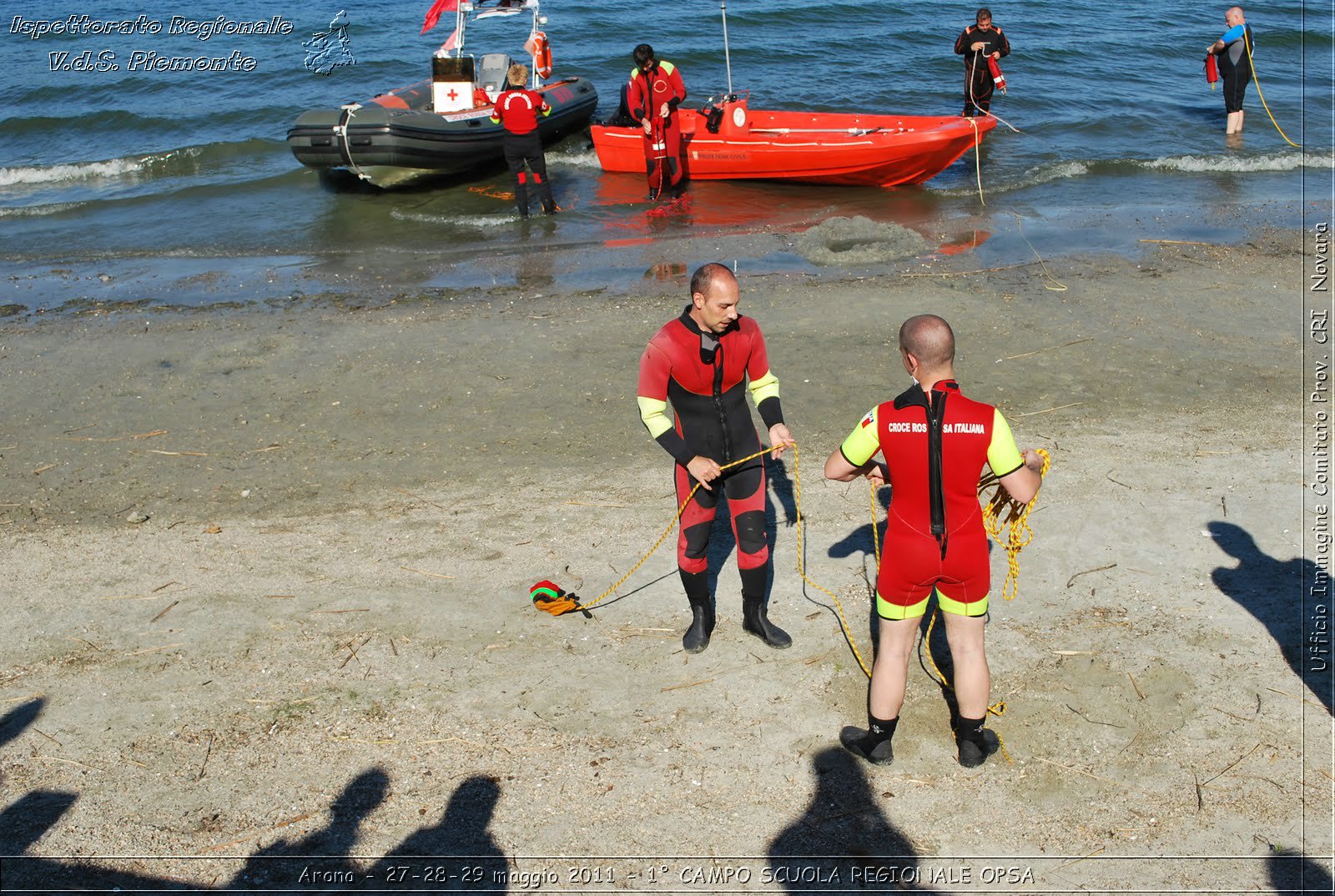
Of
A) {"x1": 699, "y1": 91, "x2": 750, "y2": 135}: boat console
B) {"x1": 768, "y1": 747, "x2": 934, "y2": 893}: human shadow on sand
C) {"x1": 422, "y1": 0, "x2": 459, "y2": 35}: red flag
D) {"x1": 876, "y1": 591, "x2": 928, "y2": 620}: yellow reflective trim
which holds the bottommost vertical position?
{"x1": 768, "y1": 747, "x2": 934, "y2": 893}: human shadow on sand

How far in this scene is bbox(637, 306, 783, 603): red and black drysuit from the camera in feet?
15.7

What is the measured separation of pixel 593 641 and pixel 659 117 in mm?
10992

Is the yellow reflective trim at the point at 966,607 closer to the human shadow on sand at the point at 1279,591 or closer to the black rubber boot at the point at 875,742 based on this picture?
the black rubber boot at the point at 875,742

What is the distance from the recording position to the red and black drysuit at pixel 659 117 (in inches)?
571

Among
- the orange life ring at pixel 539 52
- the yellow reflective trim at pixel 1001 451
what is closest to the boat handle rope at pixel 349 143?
the orange life ring at pixel 539 52

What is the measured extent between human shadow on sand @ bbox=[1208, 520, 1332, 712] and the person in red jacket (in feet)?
33.7

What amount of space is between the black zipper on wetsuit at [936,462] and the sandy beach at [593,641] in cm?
110

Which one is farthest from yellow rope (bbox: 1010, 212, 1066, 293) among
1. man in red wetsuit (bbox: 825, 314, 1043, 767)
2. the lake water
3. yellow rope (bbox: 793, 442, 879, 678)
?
man in red wetsuit (bbox: 825, 314, 1043, 767)

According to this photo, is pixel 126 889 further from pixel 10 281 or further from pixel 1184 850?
pixel 10 281

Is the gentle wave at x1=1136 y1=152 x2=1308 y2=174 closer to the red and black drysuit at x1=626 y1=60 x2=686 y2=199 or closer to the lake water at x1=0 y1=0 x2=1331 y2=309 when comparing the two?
the lake water at x1=0 y1=0 x2=1331 y2=309

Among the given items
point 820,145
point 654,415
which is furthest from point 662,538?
point 820,145

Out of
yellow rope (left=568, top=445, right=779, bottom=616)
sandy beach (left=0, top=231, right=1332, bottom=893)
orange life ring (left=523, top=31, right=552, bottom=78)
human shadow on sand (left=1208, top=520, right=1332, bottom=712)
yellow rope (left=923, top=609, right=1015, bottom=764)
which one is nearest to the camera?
sandy beach (left=0, top=231, right=1332, bottom=893)

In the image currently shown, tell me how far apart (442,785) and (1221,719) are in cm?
333

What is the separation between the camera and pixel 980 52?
57.6ft
